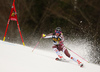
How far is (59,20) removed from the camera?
14922mm

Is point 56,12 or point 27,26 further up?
point 56,12

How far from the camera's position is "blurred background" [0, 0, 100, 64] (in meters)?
11.9

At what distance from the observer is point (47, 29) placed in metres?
16.9

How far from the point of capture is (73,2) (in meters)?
13.4

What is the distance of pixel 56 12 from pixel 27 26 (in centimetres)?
516

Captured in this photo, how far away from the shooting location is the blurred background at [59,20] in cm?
1190

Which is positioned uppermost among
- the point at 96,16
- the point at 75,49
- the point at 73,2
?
the point at 73,2

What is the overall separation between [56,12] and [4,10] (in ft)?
24.3

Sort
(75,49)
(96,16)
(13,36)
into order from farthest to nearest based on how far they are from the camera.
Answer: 1. (13,36)
2. (96,16)
3. (75,49)

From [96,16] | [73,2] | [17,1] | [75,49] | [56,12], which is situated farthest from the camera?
[17,1]

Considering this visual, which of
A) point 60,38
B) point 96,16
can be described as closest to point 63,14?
point 96,16

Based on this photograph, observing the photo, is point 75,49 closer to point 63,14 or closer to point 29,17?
point 63,14

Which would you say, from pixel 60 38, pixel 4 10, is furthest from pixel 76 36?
pixel 4 10

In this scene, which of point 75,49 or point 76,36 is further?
point 76,36
